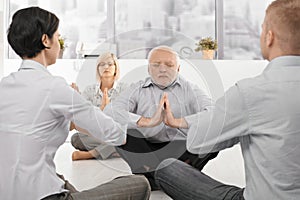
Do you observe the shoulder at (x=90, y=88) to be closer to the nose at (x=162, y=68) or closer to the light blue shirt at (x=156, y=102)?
the light blue shirt at (x=156, y=102)

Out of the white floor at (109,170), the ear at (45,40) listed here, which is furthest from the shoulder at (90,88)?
the white floor at (109,170)

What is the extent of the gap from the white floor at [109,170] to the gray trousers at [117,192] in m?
0.56

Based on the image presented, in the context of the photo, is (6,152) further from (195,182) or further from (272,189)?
(272,189)

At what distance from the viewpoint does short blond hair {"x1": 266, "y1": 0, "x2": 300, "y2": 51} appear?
3.99ft

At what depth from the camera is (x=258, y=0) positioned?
492 cm

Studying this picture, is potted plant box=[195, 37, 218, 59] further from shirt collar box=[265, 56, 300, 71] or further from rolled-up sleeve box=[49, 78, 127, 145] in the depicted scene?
shirt collar box=[265, 56, 300, 71]

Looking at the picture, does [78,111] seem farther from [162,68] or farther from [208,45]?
[208,45]

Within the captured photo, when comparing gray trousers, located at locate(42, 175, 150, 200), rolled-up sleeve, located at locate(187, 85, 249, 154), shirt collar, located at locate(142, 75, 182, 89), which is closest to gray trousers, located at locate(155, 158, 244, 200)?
gray trousers, located at locate(42, 175, 150, 200)

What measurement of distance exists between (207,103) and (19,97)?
864mm

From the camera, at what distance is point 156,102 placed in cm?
199

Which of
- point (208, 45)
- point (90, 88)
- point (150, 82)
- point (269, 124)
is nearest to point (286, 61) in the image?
point (269, 124)

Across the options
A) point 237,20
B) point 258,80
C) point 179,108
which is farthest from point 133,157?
point 237,20

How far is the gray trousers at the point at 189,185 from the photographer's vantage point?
1.44 meters

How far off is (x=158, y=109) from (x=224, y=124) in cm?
63
